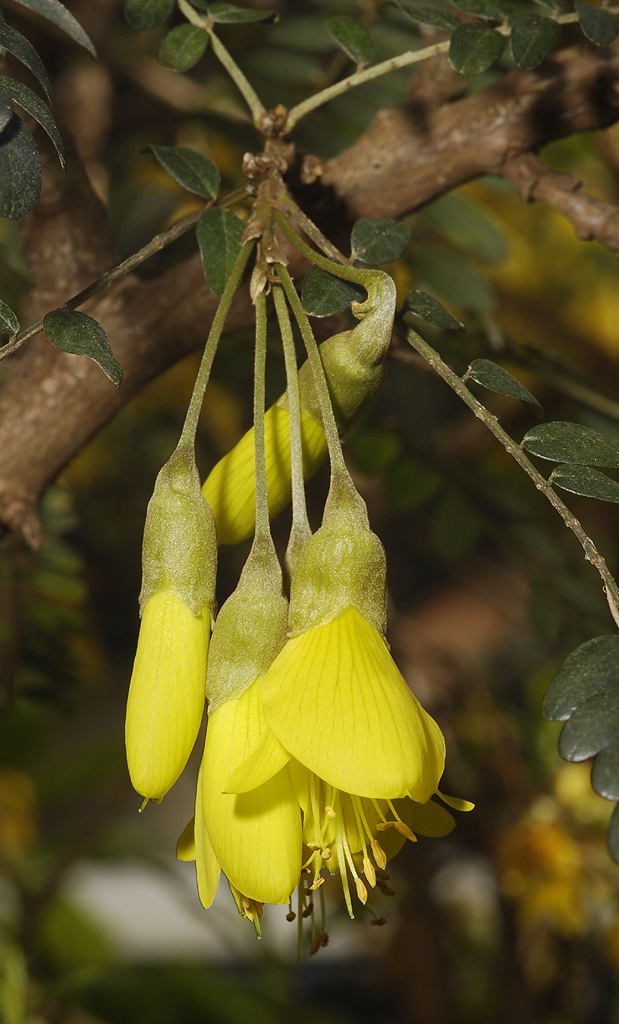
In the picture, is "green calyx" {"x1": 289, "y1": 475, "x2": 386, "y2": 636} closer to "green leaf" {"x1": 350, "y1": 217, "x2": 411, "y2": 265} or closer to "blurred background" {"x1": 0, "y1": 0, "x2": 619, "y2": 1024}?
"green leaf" {"x1": 350, "y1": 217, "x2": 411, "y2": 265}

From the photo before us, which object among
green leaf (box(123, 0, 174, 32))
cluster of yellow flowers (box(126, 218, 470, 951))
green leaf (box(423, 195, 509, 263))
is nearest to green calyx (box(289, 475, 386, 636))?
cluster of yellow flowers (box(126, 218, 470, 951))

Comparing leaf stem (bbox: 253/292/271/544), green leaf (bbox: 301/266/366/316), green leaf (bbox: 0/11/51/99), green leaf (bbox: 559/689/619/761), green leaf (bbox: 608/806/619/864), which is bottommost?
green leaf (bbox: 608/806/619/864)

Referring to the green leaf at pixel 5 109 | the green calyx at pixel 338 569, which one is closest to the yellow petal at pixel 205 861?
→ the green calyx at pixel 338 569

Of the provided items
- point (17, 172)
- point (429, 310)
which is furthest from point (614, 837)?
point (17, 172)

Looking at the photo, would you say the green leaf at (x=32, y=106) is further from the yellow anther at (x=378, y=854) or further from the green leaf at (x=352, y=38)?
the yellow anther at (x=378, y=854)

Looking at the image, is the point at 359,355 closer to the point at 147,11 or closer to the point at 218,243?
the point at 218,243
